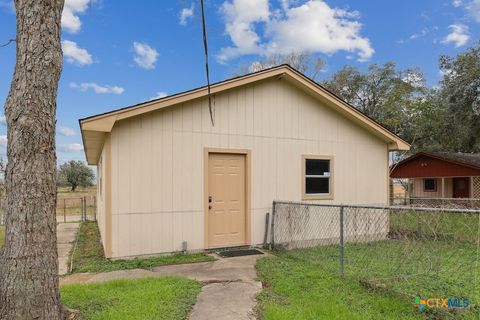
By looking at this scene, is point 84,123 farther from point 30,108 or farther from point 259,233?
point 259,233

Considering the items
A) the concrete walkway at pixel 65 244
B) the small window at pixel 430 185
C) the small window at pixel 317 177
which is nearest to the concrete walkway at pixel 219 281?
the concrete walkway at pixel 65 244

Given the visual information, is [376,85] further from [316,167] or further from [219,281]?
[219,281]

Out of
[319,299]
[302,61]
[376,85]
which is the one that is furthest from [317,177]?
[302,61]

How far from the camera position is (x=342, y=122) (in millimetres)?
8570

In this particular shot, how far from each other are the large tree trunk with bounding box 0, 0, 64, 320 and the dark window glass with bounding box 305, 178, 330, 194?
5.86 m

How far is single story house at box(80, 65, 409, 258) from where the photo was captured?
6.35 metres

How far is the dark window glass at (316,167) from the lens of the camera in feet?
26.8

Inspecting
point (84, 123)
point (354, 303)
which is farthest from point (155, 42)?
point (354, 303)

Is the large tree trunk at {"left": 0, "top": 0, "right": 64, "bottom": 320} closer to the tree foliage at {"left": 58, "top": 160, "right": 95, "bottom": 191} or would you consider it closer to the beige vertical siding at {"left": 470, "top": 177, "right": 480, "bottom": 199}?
the beige vertical siding at {"left": 470, "top": 177, "right": 480, "bottom": 199}

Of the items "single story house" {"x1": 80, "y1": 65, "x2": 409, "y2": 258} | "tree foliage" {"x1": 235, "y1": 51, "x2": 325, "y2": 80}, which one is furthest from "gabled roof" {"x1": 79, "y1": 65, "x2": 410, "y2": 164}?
"tree foliage" {"x1": 235, "y1": 51, "x2": 325, "y2": 80}

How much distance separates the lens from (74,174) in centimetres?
3734

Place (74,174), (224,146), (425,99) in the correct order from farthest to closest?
(74,174) < (425,99) < (224,146)

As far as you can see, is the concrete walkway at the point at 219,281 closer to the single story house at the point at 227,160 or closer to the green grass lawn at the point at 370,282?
the green grass lawn at the point at 370,282

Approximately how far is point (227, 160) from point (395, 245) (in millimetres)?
3813
